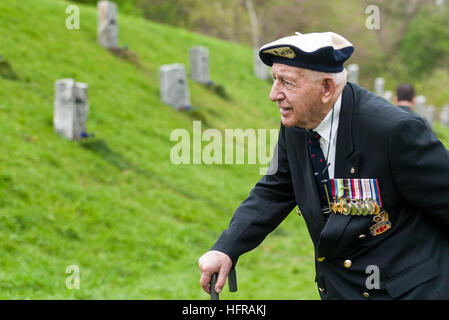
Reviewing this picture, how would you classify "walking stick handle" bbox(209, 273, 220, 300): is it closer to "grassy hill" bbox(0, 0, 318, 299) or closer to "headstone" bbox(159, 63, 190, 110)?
"grassy hill" bbox(0, 0, 318, 299)

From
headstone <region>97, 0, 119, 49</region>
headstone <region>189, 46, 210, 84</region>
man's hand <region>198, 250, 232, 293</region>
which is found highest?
headstone <region>97, 0, 119, 49</region>

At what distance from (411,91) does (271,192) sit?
5.88 meters

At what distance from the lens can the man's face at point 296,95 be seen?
8.59 ft

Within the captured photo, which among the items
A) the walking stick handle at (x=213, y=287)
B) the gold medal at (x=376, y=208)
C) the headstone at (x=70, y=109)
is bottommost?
the walking stick handle at (x=213, y=287)

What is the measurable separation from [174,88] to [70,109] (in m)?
4.28

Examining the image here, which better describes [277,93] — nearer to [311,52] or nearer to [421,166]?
[311,52]

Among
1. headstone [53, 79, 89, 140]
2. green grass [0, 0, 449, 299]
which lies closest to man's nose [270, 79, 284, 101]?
green grass [0, 0, 449, 299]

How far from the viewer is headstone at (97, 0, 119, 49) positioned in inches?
539

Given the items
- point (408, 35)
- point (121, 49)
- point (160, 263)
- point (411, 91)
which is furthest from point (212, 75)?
point (408, 35)

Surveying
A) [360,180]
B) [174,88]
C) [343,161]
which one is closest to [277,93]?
[343,161]

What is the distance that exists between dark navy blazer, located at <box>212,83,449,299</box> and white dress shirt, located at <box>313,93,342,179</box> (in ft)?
0.13

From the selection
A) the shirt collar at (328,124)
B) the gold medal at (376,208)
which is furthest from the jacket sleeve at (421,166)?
the shirt collar at (328,124)

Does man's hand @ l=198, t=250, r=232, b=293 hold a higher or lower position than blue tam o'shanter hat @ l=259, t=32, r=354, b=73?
lower

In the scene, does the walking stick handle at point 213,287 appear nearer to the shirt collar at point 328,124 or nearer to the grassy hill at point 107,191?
the shirt collar at point 328,124
